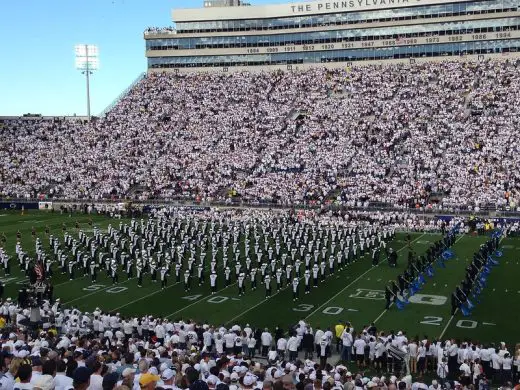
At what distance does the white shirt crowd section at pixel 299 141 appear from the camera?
122ft

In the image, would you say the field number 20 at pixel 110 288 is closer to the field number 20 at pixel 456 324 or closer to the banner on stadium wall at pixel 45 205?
the field number 20 at pixel 456 324

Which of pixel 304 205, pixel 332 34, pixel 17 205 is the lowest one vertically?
pixel 304 205

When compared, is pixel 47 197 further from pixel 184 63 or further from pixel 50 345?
pixel 50 345

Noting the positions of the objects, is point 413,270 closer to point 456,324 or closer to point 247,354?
point 456,324

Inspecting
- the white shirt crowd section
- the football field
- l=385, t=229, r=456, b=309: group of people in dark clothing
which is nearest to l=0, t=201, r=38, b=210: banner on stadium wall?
the white shirt crowd section

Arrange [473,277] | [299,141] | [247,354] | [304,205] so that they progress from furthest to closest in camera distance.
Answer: [299,141], [304,205], [473,277], [247,354]

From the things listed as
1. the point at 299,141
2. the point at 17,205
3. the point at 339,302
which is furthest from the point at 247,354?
the point at 17,205

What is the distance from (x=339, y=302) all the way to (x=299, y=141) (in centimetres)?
2599

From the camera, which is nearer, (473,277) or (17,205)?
(473,277)

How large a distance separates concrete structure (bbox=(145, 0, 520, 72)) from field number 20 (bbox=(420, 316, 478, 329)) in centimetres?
3720

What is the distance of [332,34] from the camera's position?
5359 centimetres

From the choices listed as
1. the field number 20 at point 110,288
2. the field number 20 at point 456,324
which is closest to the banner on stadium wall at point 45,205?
the field number 20 at point 110,288

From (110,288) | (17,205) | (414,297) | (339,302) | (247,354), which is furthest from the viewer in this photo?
(17,205)

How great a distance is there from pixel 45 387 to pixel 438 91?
43.1 meters
